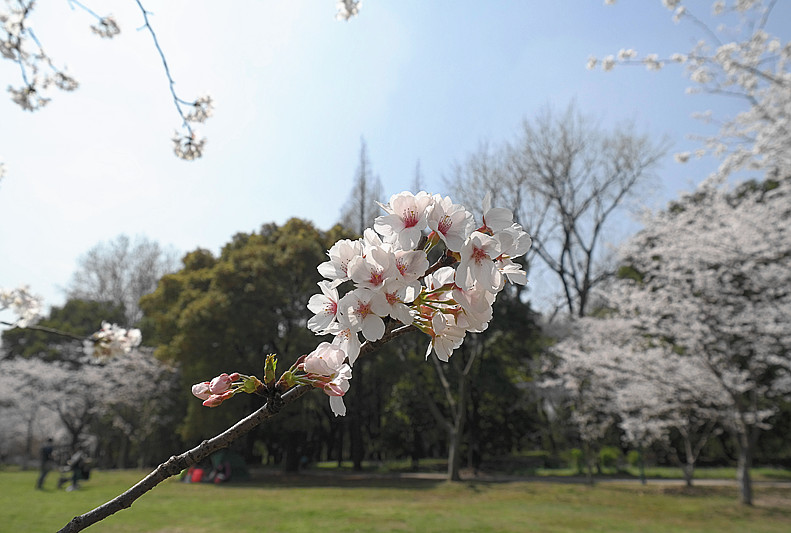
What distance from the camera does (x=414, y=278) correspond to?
2.04ft

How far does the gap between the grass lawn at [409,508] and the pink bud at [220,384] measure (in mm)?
5827

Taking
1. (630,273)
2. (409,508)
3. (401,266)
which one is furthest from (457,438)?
(401,266)

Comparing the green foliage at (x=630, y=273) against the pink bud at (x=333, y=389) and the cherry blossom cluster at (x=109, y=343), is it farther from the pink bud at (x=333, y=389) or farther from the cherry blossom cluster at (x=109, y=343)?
the pink bud at (x=333, y=389)

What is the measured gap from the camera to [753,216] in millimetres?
8062

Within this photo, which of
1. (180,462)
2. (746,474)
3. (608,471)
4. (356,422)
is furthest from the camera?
(356,422)

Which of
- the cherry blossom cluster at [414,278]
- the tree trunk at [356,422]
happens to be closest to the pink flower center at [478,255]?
the cherry blossom cluster at [414,278]

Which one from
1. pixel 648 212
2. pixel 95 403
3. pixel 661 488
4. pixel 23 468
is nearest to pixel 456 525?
pixel 661 488

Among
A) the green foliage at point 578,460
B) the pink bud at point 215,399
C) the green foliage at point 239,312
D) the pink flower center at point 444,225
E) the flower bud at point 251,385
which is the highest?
the green foliage at point 239,312

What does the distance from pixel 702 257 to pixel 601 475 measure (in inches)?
301

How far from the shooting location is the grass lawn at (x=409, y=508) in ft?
20.3

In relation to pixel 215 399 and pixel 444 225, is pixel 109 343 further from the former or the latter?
pixel 444 225

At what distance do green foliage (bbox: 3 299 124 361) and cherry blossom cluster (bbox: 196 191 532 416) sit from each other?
2144cm

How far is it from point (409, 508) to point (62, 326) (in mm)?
17221

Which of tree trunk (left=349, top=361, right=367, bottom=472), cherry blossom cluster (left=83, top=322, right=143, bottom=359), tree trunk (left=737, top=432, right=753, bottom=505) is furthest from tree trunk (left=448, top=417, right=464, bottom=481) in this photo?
cherry blossom cluster (left=83, top=322, right=143, bottom=359)
